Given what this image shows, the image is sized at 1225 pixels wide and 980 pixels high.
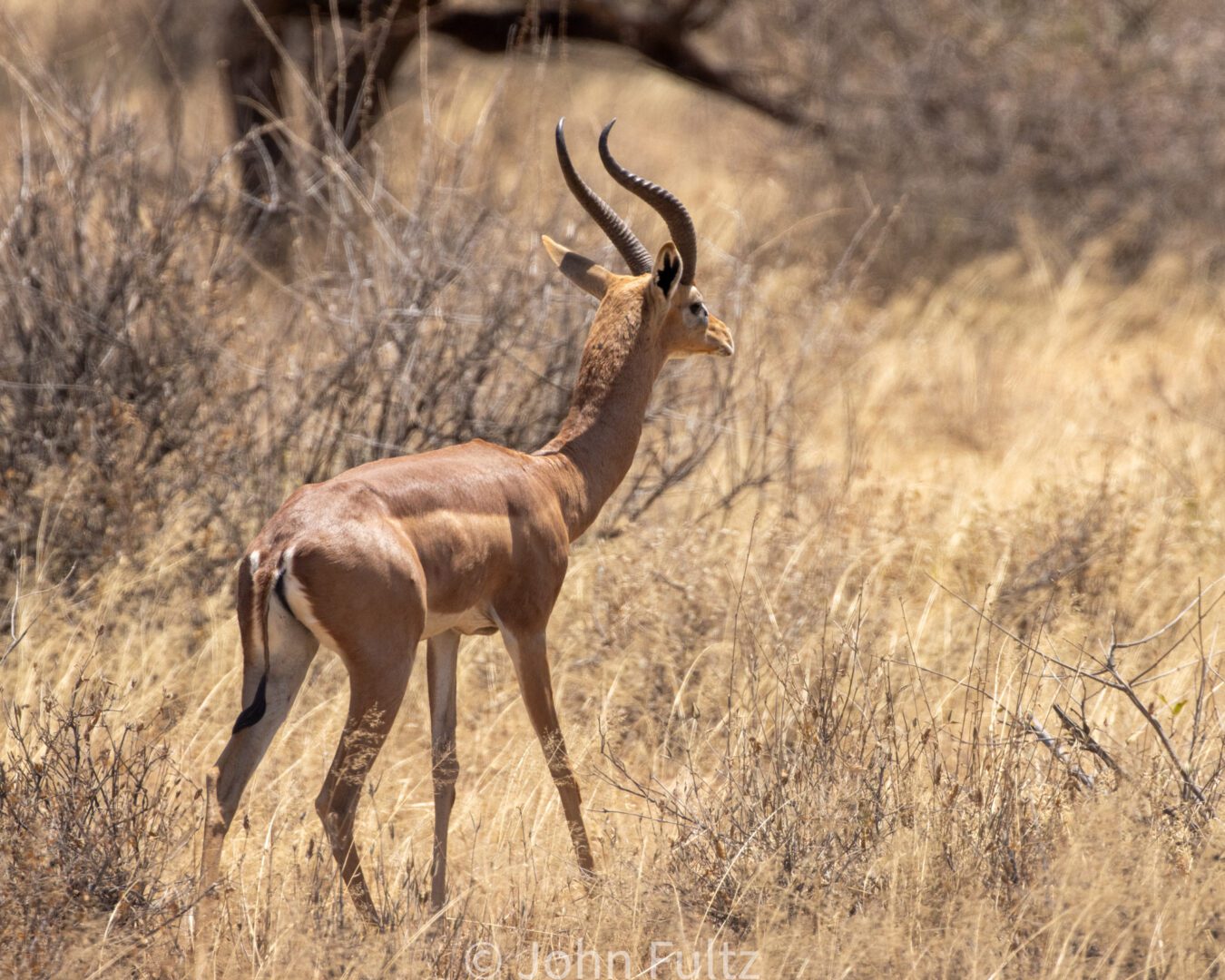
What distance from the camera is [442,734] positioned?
191 inches

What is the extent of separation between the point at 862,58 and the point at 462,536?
29.9ft

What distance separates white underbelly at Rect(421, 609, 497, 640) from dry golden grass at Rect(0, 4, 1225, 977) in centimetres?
52

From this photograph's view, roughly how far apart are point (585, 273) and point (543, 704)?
178 centimetres

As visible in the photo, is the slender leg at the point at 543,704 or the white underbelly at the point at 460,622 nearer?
the white underbelly at the point at 460,622

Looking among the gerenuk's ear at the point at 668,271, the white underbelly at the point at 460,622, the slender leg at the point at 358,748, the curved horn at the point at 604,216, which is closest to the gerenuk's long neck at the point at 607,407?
the gerenuk's ear at the point at 668,271

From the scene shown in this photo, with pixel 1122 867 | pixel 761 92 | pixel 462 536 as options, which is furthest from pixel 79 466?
pixel 761 92

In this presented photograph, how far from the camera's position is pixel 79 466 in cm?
613

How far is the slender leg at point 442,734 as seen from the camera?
4.54 meters

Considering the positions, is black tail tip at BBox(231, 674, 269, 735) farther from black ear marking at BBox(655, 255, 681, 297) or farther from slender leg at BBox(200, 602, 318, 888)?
black ear marking at BBox(655, 255, 681, 297)

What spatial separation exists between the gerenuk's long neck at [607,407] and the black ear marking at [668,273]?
110 millimetres

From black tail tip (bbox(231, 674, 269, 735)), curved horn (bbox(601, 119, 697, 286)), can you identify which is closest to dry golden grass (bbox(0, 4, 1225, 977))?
black tail tip (bbox(231, 674, 269, 735))

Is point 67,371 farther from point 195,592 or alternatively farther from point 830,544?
point 830,544

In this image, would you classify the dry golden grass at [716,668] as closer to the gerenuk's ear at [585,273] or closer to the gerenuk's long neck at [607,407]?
the gerenuk's long neck at [607,407]

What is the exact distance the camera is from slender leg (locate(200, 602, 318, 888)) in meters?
3.98
